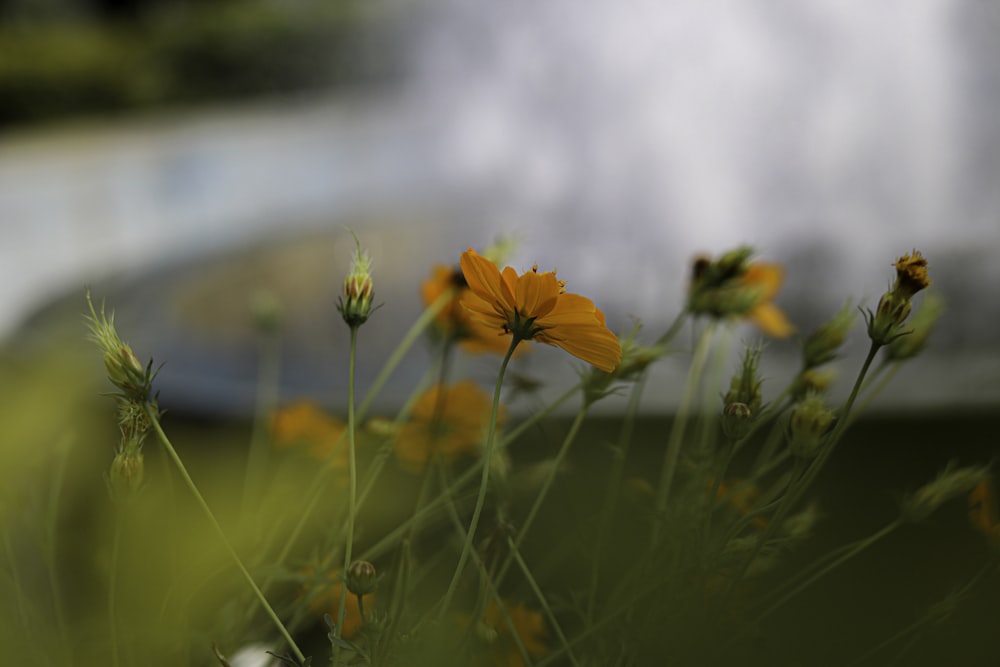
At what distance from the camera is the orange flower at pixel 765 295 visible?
0.36 metres

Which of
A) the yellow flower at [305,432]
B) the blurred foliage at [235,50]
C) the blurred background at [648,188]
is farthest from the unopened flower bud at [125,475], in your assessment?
the blurred foliage at [235,50]

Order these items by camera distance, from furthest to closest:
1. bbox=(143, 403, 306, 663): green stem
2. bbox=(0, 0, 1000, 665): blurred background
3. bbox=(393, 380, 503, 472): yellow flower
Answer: bbox=(0, 0, 1000, 665): blurred background < bbox=(393, 380, 503, 472): yellow flower < bbox=(143, 403, 306, 663): green stem

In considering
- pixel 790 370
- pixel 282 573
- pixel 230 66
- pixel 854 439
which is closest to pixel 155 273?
pixel 790 370

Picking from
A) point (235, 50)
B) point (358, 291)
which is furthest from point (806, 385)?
point (235, 50)

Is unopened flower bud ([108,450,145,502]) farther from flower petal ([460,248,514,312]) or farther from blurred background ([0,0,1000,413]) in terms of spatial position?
blurred background ([0,0,1000,413])

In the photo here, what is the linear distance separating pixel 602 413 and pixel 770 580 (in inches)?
21.2

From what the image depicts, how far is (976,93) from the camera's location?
176 cm

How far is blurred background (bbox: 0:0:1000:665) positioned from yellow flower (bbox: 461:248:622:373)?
0.09 metres

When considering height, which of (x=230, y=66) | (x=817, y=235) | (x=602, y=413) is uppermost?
(x=230, y=66)

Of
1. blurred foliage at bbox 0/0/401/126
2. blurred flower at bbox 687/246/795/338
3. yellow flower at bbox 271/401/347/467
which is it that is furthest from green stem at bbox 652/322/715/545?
blurred foliage at bbox 0/0/401/126

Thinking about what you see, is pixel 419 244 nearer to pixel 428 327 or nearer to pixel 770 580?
pixel 428 327

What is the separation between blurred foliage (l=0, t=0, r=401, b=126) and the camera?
18.4 ft

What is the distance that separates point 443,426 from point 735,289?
0.36 feet

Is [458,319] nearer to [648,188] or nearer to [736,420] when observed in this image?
[736,420]
